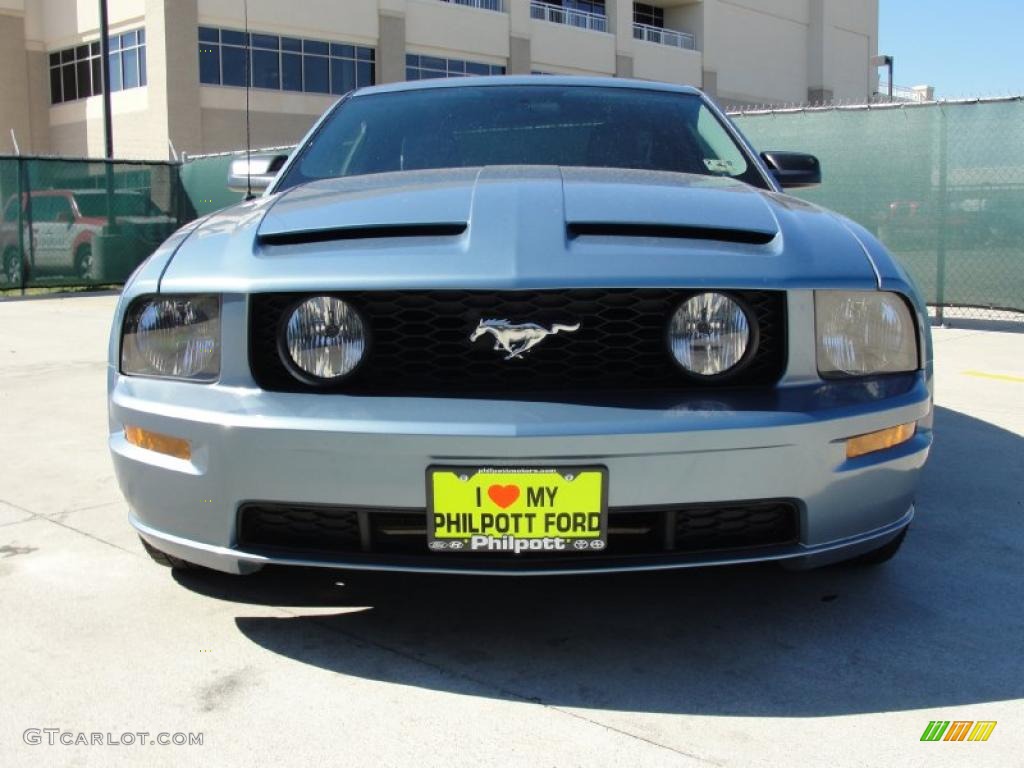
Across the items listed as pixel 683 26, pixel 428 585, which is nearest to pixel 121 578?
pixel 428 585

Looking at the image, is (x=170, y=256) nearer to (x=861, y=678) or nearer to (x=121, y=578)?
(x=121, y=578)

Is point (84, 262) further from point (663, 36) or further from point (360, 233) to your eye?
point (663, 36)

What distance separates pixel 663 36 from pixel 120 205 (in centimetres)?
3035

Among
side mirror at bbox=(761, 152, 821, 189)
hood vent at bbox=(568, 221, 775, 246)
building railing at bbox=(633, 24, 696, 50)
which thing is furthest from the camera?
building railing at bbox=(633, 24, 696, 50)

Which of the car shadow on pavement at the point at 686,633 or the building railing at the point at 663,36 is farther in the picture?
the building railing at the point at 663,36

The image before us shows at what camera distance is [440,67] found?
33.5 metres

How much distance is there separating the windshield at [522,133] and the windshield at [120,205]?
41.7 feet

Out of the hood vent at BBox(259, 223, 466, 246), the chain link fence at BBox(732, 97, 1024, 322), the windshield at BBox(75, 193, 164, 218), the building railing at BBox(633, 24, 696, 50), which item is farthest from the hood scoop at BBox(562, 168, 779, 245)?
the building railing at BBox(633, 24, 696, 50)

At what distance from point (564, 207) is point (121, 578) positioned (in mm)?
1709

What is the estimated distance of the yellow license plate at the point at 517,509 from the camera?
2.20 meters

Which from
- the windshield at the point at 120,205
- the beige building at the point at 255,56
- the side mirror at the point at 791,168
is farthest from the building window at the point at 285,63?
the side mirror at the point at 791,168

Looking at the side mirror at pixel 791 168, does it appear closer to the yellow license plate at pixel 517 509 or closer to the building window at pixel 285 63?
the yellow license plate at pixel 517 509

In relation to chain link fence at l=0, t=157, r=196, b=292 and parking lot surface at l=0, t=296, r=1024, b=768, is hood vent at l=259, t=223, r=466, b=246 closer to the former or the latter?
parking lot surface at l=0, t=296, r=1024, b=768

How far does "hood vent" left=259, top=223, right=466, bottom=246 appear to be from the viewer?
96.3 inches
